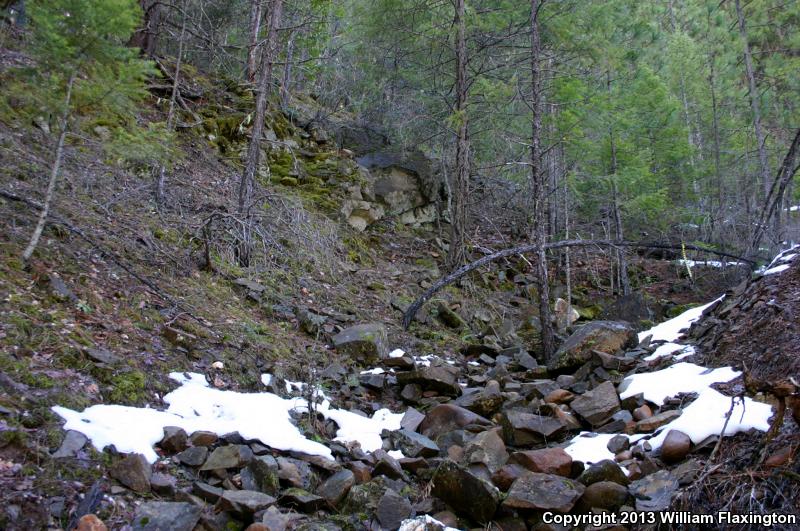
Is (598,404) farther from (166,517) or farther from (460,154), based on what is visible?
(460,154)

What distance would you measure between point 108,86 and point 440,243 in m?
10.2

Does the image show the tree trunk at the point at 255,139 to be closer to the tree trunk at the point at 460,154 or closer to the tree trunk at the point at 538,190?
the tree trunk at the point at 460,154

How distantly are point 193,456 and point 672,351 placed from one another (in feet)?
20.2

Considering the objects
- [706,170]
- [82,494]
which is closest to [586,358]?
[82,494]

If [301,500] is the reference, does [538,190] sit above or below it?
above

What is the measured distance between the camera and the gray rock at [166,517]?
3365 millimetres

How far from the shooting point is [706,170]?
19.2 m

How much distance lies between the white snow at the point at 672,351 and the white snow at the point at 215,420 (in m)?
3.69

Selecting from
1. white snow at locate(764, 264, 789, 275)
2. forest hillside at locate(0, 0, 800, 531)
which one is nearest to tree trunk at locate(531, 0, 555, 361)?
forest hillside at locate(0, 0, 800, 531)

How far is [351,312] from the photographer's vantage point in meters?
9.41

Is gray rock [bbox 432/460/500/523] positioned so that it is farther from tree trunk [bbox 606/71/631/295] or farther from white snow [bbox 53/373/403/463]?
tree trunk [bbox 606/71/631/295]

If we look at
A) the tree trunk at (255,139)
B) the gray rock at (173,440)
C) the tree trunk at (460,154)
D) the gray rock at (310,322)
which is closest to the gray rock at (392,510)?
the gray rock at (173,440)

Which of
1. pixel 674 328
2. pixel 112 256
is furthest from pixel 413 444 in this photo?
pixel 674 328

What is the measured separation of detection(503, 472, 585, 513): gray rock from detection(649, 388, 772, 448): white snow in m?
1.17
